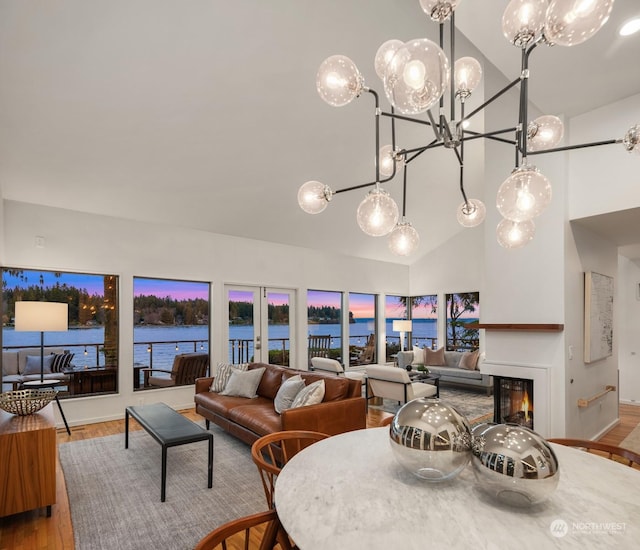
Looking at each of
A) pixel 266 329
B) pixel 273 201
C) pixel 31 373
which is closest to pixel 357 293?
pixel 266 329

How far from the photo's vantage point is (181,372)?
233 inches

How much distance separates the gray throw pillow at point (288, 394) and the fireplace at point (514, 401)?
6.29 ft

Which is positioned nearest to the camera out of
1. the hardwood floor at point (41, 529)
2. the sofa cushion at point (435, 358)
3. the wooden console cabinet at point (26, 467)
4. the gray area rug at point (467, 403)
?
the hardwood floor at point (41, 529)

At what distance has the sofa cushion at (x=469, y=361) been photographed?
283 inches

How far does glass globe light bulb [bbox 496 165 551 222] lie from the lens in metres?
1.51

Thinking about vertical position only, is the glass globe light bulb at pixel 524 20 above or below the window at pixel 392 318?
above

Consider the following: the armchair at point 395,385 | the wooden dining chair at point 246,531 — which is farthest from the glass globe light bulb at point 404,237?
the armchair at point 395,385

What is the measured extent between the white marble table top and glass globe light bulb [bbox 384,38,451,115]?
1.33 meters

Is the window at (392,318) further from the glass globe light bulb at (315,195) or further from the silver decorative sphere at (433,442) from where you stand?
the silver decorative sphere at (433,442)

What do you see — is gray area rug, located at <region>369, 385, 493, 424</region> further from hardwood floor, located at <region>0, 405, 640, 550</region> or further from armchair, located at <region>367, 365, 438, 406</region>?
hardwood floor, located at <region>0, 405, 640, 550</region>

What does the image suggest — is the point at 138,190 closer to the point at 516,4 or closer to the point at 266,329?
the point at 266,329

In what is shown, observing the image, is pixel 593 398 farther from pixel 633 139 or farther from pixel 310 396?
pixel 633 139

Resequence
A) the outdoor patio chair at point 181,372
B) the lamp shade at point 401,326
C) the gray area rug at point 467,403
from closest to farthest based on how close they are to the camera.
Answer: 1. the gray area rug at point 467,403
2. the outdoor patio chair at point 181,372
3. the lamp shade at point 401,326

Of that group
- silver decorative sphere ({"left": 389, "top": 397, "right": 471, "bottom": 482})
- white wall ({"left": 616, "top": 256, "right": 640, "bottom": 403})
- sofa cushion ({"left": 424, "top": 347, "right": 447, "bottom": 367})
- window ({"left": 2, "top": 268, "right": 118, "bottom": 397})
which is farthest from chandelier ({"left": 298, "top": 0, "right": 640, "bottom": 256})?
sofa cushion ({"left": 424, "top": 347, "right": 447, "bottom": 367})
